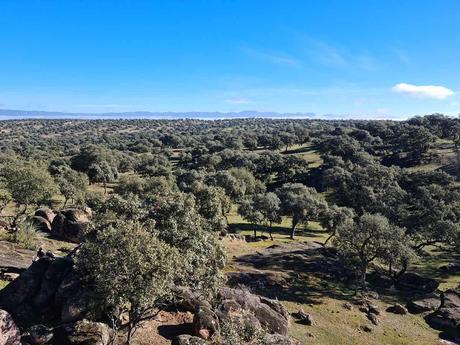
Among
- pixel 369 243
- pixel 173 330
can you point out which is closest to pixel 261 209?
pixel 369 243

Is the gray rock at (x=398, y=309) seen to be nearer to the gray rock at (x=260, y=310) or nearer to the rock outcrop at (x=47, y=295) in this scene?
the gray rock at (x=260, y=310)

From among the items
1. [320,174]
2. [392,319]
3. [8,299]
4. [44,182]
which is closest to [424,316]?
[392,319]

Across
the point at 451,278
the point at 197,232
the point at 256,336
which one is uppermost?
the point at 197,232

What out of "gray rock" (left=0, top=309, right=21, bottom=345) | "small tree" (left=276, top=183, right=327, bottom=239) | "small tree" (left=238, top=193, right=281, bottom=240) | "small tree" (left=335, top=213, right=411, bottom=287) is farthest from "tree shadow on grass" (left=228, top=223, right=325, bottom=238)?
"gray rock" (left=0, top=309, right=21, bottom=345)

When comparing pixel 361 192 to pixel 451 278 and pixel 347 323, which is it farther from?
pixel 347 323

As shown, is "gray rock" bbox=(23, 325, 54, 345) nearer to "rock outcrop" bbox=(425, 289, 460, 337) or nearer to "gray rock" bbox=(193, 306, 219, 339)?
"gray rock" bbox=(193, 306, 219, 339)

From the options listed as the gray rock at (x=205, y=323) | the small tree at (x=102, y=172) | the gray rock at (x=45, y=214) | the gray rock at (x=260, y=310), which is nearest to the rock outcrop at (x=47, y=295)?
the gray rock at (x=205, y=323)

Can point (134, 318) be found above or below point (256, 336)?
below
